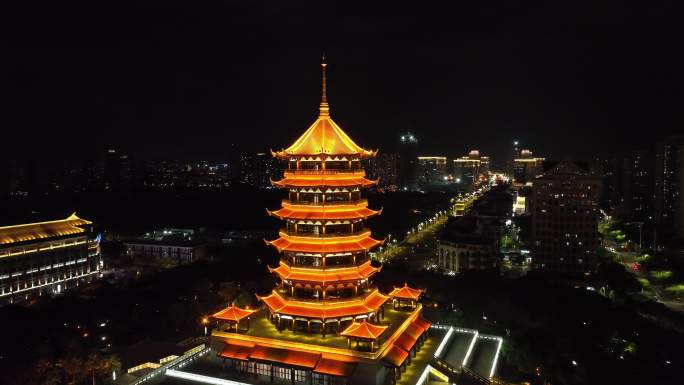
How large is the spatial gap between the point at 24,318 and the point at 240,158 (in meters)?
104

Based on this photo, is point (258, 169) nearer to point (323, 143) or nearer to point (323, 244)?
point (323, 143)

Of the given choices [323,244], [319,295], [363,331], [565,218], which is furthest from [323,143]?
[565,218]

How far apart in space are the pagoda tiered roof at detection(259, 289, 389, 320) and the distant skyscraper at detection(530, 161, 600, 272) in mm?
30052

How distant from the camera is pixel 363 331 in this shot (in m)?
18.9

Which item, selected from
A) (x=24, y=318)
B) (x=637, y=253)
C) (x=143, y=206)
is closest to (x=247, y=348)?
(x=24, y=318)

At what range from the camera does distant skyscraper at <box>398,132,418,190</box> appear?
477 feet

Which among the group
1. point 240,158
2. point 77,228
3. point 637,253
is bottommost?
point 637,253

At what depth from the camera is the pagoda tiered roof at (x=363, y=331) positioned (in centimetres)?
1862

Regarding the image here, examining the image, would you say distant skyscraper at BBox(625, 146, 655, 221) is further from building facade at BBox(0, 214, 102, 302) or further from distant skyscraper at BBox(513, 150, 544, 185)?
building facade at BBox(0, 214, 102, 302)

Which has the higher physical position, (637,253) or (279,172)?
(279,172)

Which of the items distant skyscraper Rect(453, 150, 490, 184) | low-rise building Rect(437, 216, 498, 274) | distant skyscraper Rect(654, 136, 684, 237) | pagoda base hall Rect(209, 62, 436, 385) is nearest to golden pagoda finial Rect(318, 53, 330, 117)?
pagoda base hall Rect(209, 62, 436, 385)

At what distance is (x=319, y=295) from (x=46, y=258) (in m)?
29.1

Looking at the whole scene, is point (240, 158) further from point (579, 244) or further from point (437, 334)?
point (437, 334)

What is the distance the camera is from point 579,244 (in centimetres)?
4472
